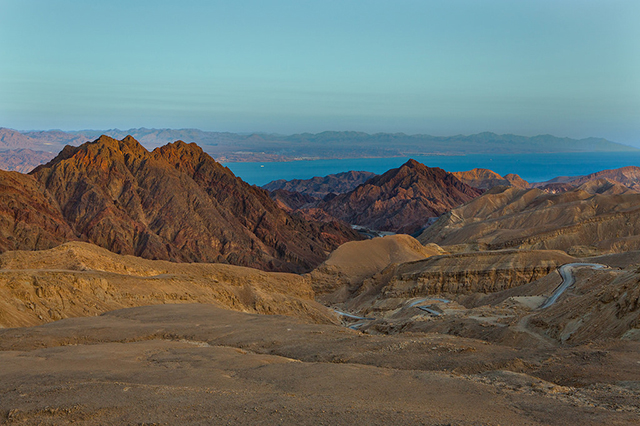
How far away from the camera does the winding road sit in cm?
4297

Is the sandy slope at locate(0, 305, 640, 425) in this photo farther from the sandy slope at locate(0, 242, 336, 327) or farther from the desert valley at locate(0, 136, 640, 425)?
the sandy slope at locate(0, 242, 336, 327)

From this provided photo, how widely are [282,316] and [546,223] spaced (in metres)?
80.0

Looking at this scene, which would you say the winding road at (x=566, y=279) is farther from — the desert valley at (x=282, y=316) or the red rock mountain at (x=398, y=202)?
the red rock mountain at (x=398, y=202)

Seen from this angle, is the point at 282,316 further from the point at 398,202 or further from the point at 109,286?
the point at 398,202

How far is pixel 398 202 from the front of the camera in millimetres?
176750

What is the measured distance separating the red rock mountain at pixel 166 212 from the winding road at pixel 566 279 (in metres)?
53.7

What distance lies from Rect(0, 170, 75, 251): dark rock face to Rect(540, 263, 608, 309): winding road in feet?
215

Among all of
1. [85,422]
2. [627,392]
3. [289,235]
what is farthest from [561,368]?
[289,235]

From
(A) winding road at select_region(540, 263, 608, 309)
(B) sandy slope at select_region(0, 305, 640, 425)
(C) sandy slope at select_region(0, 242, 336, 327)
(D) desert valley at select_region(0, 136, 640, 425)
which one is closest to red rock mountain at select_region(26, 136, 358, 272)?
(D) desert valley at select_region(0, 136, 640, 425)

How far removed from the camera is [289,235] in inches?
4363

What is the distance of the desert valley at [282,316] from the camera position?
1529cm

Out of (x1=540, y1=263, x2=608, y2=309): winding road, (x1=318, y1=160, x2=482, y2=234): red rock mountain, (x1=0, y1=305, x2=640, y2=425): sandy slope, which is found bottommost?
(x1=318, y1=160, x2=482, y2=234): red rock mountain

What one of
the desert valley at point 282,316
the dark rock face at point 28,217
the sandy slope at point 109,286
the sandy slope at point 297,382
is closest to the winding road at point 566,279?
the desert valley at point 282,316

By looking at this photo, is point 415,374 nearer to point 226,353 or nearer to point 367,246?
point 226,353
